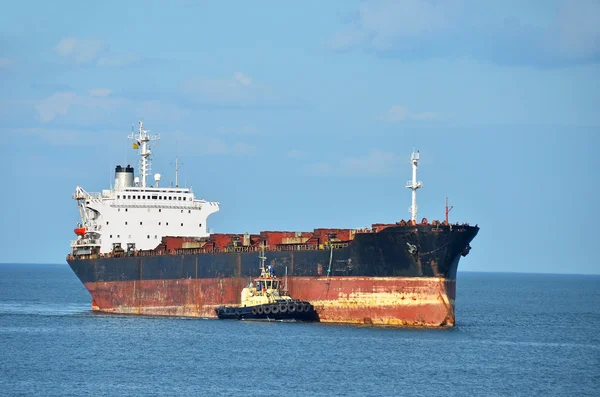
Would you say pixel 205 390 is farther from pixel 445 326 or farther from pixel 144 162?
pixel 144 162

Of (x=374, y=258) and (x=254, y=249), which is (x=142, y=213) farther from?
(x=374, y=258)

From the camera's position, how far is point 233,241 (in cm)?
4950

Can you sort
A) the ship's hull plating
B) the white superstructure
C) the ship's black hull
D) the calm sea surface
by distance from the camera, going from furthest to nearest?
the white superstructure → the ship's hull plating → the ship's black hull → the calm sea surface

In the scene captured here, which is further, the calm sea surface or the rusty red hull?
the rusty red hull

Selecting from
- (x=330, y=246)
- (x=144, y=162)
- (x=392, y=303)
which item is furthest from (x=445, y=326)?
(x=144, y=162)

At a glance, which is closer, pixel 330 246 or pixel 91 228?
pixel 330 246

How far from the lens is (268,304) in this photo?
44.9 meters

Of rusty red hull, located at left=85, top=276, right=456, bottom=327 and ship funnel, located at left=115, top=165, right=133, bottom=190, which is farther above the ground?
ship funnel, located at left=115, top=165, right=133, bottom=190

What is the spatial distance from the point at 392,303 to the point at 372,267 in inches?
61.5

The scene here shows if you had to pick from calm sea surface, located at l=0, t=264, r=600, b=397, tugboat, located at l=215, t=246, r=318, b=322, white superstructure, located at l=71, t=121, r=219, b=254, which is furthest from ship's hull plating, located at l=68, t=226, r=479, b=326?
white superstructure, located at l=71, t=121, r=219, b=254

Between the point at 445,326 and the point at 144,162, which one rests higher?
the point at 144,162

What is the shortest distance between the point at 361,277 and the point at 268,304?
14.3ft

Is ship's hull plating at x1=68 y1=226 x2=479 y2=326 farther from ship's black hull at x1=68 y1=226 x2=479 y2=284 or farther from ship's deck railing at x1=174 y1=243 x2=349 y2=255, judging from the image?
ship's deck railing at x1=174 y1=243 x2=349 y2=255

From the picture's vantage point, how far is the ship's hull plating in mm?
41594
